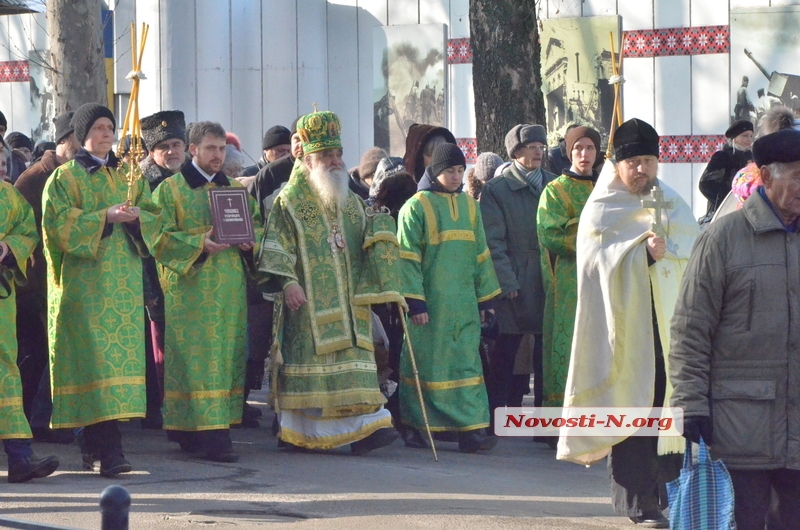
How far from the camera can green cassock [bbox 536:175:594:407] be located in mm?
7941

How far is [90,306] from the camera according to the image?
6984mm

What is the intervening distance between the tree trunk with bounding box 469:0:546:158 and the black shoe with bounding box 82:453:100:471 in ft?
15.2

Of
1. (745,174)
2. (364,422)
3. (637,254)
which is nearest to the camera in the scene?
(637,254)

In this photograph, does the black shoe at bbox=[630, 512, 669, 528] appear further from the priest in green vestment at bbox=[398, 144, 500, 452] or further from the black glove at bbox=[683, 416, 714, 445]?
the priest in green vestment at bbox=[398, 144, 500, 452]

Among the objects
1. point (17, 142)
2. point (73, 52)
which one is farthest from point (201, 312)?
point (17, 142)

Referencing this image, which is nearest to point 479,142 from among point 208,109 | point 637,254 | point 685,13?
point 685,13

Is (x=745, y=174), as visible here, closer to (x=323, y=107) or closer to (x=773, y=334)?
(x=773, y=334)

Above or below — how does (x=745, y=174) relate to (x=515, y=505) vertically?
above

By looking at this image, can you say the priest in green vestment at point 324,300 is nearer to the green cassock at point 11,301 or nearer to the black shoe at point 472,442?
the black shoe at point 472,442

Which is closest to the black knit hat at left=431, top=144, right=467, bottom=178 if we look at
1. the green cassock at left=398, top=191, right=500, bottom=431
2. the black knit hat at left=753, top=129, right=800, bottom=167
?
the green cassock at left=398, top=191, right=500, bottom=431

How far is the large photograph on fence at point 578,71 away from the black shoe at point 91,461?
6.62m

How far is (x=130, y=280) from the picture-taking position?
7.11 m

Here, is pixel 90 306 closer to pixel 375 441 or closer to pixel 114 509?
pixel 375 441

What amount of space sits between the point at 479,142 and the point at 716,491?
21.2 ft
